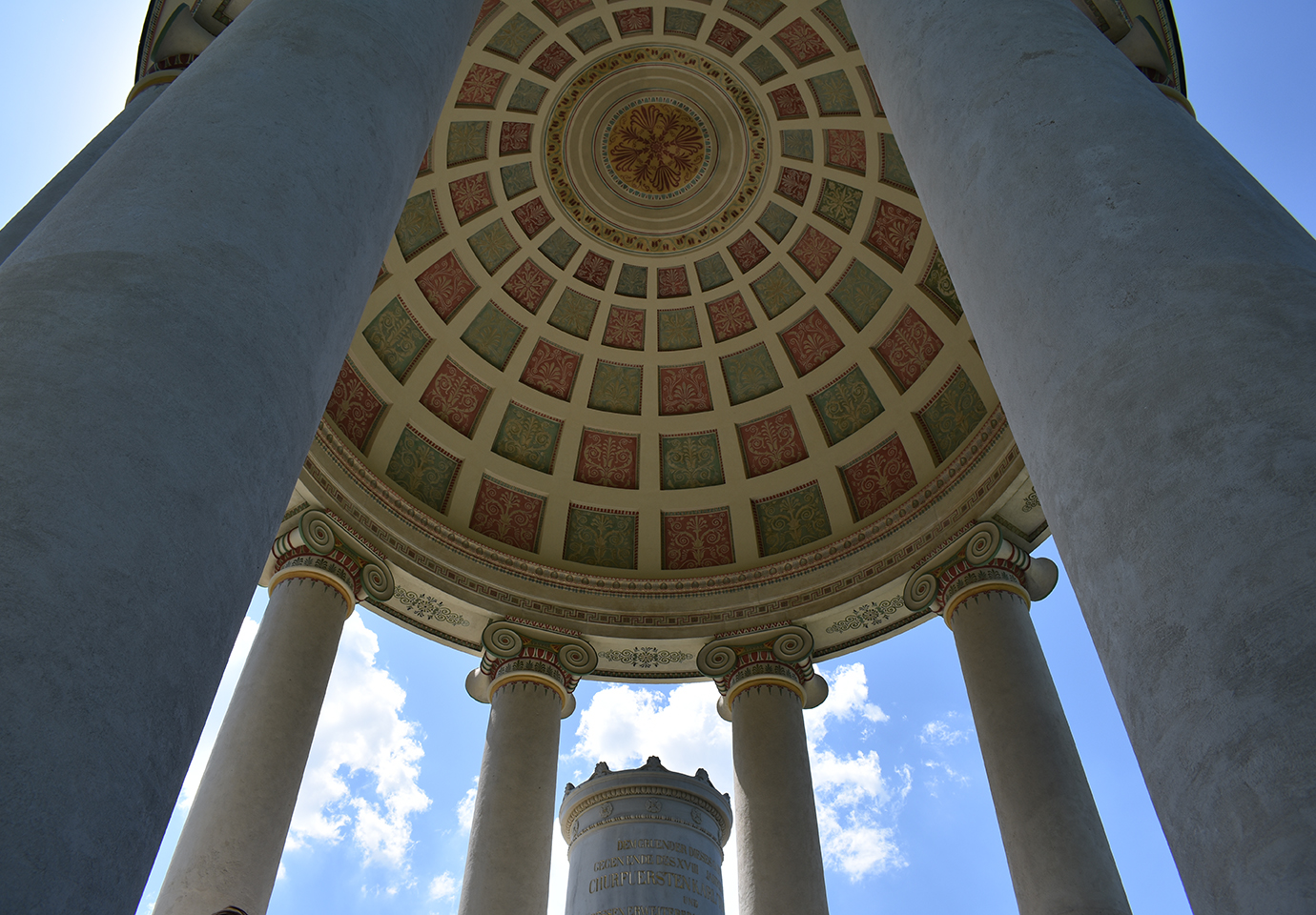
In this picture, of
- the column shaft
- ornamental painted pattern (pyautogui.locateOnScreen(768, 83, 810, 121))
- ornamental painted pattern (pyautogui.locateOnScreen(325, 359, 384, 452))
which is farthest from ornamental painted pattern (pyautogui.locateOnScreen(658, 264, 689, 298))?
the column shaft

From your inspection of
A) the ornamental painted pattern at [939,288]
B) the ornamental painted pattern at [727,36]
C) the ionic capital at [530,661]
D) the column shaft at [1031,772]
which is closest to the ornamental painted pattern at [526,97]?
the ornamental painted pattern at [727,36]

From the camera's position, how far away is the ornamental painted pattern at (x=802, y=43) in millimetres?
22500

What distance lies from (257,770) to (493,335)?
13278 millimetres

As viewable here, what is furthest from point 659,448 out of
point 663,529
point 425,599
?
point 425,599

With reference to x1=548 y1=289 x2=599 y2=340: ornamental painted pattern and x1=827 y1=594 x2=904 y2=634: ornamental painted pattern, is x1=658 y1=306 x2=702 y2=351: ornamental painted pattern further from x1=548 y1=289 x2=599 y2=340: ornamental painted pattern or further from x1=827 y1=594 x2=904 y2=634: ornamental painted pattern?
x1=827 y1=594 x2=904 y2=634: ornamental painted pattern

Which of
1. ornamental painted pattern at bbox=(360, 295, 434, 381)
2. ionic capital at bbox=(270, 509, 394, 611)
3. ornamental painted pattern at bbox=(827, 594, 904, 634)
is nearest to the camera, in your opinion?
ionic capital at bbox=(270, 509, 394, 611)

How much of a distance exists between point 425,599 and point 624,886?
1108 centimetres

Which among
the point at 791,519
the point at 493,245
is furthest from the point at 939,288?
the point at 493,245

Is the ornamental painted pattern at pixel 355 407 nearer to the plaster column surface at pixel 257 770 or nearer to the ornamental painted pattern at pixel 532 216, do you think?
the plaster column surface at pixel 257 770

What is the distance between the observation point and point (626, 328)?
27.2 m

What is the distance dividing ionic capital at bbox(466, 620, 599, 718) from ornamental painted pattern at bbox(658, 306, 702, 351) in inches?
350

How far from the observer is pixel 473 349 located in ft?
84.6

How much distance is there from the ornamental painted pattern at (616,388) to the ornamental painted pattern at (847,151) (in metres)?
7.53

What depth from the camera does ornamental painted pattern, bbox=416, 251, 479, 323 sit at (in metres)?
25.0
